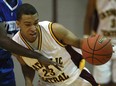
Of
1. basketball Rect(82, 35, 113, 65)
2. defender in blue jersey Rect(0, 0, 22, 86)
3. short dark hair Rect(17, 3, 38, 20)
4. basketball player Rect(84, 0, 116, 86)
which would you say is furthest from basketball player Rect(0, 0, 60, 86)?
basketball player Rect(84, 0, 116, 86)

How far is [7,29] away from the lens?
255 centimetres

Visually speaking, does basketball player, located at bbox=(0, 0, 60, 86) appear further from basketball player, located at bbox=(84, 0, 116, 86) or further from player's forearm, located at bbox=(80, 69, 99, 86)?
basketball player, located at bbox=(84, 0, 116, 86)

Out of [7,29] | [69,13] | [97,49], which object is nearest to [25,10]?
[7,29]

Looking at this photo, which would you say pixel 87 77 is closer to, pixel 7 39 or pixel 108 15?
pixel 7 39

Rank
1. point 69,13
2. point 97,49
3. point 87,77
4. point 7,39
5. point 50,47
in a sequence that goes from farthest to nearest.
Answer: point 69,13 → point 87,77 → point 50,47 → point 97,49 → point 7,39

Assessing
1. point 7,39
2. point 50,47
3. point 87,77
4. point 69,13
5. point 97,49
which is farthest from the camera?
point 69,13

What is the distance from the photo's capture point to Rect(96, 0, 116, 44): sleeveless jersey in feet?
11.6

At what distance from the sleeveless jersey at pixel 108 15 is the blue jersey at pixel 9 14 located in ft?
3.70

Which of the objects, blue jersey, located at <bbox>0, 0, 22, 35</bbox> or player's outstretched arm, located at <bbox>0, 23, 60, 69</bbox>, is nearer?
player's outstretched arm, located at <bbox>0, 23, 60, 69</bbox>

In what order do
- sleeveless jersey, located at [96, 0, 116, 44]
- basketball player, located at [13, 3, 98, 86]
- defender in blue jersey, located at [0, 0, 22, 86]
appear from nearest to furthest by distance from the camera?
basketball player, located at [13, 3, 98, 86] < defender in blue jersey, located at [0, 0, 22, 86] < sleeveless jersey, located at [96, 0, 116, 44]

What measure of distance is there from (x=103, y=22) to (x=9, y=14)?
125cm

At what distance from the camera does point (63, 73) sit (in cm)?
261

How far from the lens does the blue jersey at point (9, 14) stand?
251 centimetres

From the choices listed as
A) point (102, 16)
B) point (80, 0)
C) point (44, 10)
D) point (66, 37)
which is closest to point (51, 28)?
point (66, 37)
